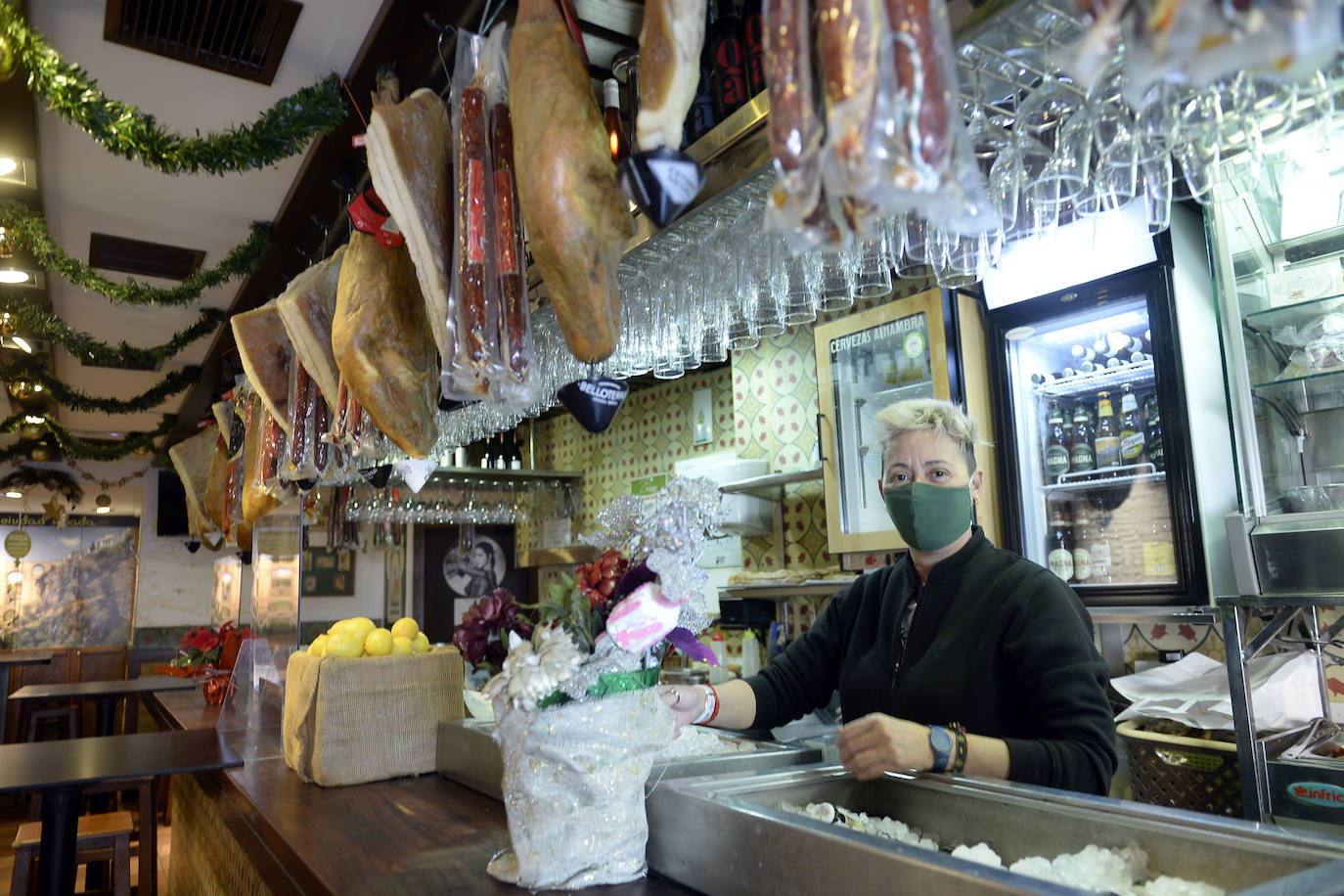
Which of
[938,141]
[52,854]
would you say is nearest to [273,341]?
[52,854]

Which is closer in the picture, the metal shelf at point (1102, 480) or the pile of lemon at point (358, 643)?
the pile of lemon at point (358, 643)

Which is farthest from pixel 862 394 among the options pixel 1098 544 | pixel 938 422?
pixel 938 422

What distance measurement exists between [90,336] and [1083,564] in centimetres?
517

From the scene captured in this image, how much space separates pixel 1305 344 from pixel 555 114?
9.28 ft

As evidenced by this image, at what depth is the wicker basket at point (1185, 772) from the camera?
289 cm

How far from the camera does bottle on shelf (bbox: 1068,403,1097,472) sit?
3576mm

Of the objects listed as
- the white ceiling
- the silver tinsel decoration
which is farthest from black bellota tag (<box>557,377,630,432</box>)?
the white ceiling

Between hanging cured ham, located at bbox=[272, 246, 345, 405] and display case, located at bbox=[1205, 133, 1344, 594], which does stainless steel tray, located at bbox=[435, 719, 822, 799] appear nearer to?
hanging cured ham, located at bbox=[272, 246, 345, 405]

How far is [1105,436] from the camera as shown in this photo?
3.55 metres

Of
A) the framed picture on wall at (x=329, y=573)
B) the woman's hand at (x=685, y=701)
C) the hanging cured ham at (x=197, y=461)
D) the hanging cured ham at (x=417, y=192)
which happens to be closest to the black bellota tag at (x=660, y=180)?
the hanging cured ham at (x=417, y=192)

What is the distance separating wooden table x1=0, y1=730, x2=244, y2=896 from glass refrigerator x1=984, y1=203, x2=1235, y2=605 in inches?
117

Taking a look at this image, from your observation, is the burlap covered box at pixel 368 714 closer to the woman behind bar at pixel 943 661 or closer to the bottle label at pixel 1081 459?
the woman behind bar at pixel 943 661

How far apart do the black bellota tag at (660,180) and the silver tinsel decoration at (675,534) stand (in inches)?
16.6

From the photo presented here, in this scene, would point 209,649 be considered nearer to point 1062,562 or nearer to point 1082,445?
point 1062,562
